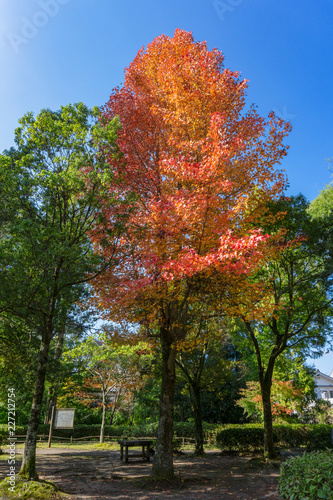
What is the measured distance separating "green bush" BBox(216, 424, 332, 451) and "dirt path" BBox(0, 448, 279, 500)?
3.53m

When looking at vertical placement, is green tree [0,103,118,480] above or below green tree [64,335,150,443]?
above

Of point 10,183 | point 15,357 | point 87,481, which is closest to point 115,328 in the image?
point 15,357

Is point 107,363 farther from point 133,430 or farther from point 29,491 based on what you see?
point 29,491

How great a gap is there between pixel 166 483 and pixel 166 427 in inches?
50.2

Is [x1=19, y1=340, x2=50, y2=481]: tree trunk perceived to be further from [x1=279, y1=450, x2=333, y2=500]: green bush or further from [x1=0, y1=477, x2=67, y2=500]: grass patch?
[x1=279, y1=450, x2=333, y2=500]: green bush

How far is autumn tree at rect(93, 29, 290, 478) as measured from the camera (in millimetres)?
8109

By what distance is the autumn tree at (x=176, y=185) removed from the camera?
8.11 metres

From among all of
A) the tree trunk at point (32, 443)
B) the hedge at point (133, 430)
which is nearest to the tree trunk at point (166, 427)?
the tree trunk at point (32, 443)

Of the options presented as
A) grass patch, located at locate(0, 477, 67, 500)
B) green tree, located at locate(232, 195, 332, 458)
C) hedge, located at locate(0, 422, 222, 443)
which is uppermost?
green tree, located at locate(232, 195, 332, 458)

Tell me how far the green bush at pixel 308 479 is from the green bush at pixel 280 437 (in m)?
11.5

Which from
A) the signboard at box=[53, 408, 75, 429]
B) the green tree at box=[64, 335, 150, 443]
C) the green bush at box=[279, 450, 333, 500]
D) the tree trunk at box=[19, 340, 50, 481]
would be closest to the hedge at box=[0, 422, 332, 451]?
the green tree at box=[64, 335, 150, 443]

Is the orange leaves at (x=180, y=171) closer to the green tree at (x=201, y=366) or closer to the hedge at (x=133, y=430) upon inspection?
the green tree at (x=201, y=366)

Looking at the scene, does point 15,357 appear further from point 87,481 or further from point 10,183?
point 10,183

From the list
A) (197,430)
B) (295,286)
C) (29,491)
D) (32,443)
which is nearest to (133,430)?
(197,430)
